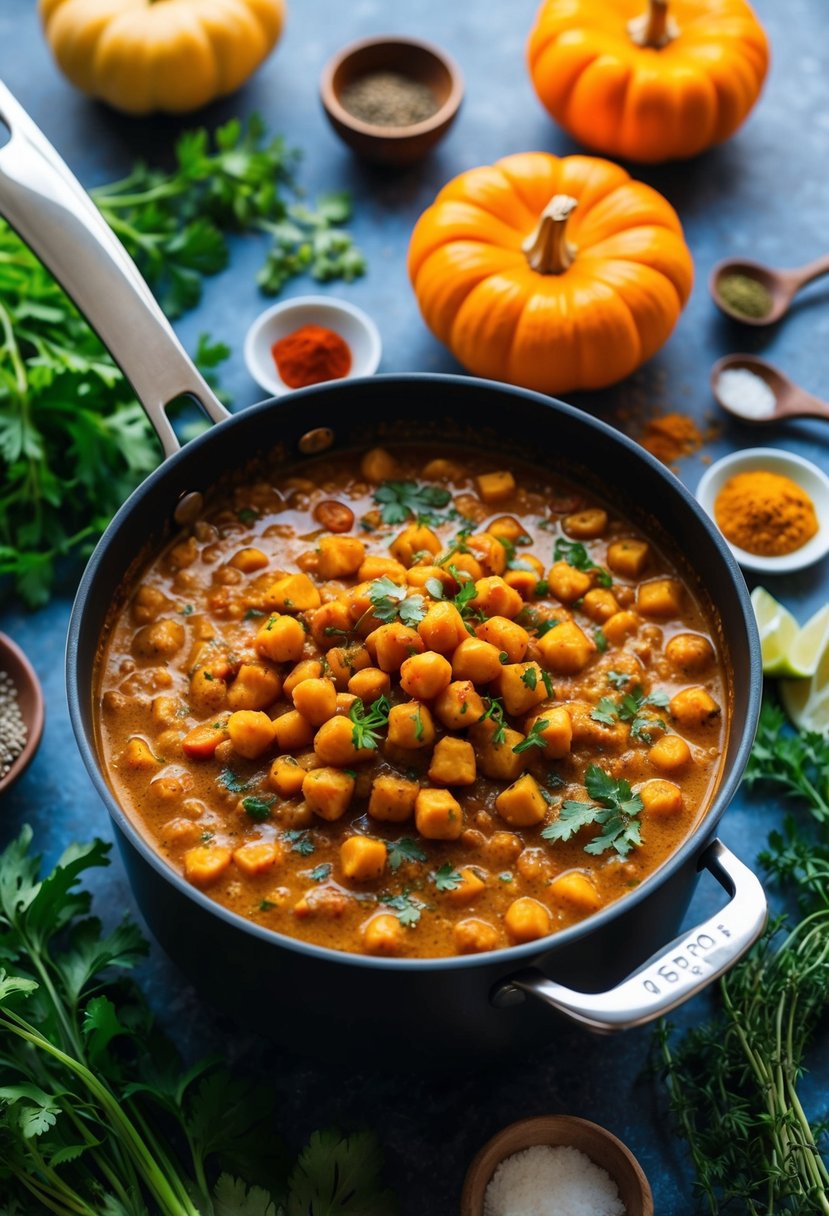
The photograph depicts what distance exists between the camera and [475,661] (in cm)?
290

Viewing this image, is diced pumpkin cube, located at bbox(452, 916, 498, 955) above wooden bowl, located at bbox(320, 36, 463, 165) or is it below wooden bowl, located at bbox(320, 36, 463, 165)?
below

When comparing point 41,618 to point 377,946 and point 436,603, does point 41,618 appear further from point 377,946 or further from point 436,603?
point 377,946

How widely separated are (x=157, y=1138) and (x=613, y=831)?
4.02 feet

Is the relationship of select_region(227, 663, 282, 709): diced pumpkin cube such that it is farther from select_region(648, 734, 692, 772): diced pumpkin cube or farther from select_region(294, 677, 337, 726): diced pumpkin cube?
select_region(648, 734, 692, 772): diced pumpkin cube

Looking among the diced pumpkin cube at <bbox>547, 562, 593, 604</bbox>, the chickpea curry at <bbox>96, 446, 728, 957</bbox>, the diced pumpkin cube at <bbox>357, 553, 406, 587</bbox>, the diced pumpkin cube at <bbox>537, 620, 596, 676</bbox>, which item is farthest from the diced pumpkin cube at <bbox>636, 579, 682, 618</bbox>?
the diced pumpkin cube at <bbox>357, 553, 406, 587</bbox>

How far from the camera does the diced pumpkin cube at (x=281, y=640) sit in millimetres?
3070

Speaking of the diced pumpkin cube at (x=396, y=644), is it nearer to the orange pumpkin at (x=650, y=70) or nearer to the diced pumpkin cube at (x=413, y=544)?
the diced pumpkin cube at (x=413, y=544)

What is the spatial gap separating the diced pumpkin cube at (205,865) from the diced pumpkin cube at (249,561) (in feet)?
2.60

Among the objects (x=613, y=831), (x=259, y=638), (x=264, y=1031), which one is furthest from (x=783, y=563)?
(x=264, y=1031)

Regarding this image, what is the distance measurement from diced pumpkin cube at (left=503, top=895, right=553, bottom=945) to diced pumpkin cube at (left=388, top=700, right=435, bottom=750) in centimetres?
40

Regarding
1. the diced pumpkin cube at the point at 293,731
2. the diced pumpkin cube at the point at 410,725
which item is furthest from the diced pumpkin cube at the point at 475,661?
the diced pumpkin cube at the point at 293,731

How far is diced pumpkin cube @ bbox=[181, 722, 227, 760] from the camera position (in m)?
3.02

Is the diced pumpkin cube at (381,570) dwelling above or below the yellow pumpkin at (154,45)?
below

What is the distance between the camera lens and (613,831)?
2900 millimetres
